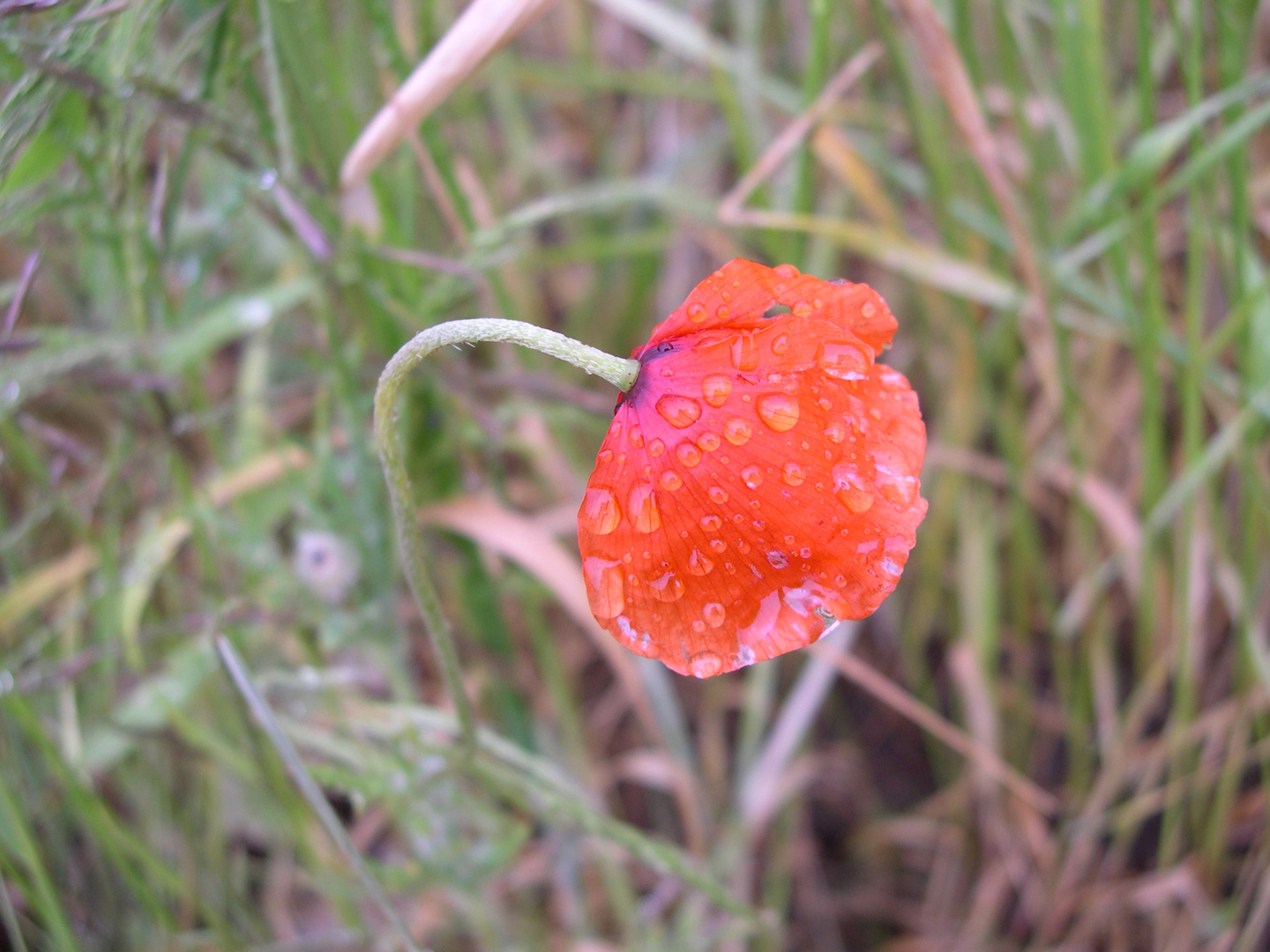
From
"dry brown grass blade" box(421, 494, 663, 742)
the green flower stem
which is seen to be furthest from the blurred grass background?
the green flower stem

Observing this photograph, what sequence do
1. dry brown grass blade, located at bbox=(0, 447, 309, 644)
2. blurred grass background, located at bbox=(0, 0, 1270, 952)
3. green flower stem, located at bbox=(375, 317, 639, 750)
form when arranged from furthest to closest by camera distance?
dry brown grass blade, located at bbox=(0, 447, 309, 644)
blurred grass background, located at bbox=(0, 0, 1270, 952)
green flower stem, located at bbox=(375, 317, 639, 750)

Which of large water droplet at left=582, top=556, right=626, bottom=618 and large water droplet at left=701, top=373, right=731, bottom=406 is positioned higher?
large water droplet at left=701, top=373, right=731, bottom=406

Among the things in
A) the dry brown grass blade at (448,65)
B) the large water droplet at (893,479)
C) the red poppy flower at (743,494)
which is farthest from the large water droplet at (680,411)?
the dry brown grass blade at (448,65)

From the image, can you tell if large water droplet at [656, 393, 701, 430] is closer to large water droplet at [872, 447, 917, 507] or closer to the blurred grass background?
large water droplet at [872, 447, 917, 507]

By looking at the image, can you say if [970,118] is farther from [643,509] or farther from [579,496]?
[643,509]

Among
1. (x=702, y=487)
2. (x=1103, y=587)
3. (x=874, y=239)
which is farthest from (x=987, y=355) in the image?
(x=702, y=487)
